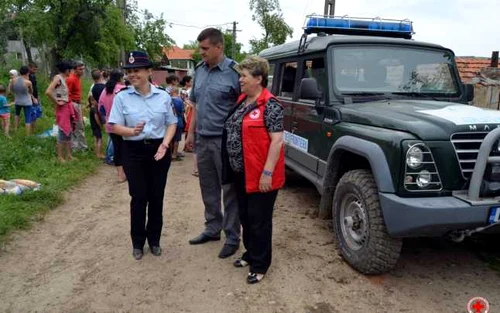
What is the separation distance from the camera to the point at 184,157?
8.80m

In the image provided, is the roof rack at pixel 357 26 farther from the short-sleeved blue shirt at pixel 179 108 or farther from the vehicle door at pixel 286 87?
the short-sleeved blue shirt at pixel 179 108

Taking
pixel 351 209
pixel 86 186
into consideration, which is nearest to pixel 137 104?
pixel 351 209

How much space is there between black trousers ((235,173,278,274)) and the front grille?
4.60ft

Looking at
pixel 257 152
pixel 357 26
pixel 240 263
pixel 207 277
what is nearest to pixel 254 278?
pixel 240 263

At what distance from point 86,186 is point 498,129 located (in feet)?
18.1

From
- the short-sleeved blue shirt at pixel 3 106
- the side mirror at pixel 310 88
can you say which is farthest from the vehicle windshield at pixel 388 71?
the short-sleeved blue shirt at pixel 3 106

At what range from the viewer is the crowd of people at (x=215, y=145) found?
10.2 ft

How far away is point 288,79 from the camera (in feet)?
18.6

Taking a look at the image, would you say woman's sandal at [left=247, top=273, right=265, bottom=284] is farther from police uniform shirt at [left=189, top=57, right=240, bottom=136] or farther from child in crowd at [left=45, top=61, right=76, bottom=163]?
child in crowd at [left=45, top=61, right=76, bottom=163]

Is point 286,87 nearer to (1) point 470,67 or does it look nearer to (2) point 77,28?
(1) point 470,67

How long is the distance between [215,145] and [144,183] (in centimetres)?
72

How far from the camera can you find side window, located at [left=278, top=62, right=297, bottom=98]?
18.0 feet

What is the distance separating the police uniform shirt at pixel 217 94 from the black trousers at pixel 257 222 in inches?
24.3

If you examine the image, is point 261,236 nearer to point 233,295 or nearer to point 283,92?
point 233,295
